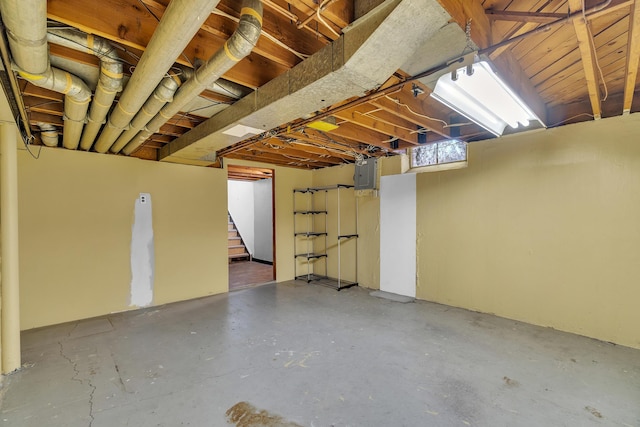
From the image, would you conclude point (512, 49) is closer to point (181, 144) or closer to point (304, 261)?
point (181, 144)

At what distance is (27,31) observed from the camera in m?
1.25

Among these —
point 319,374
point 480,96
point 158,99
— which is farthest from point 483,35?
point 319,374

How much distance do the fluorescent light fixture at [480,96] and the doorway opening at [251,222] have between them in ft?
17.4

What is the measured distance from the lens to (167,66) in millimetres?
1570

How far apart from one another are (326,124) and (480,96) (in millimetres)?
1453

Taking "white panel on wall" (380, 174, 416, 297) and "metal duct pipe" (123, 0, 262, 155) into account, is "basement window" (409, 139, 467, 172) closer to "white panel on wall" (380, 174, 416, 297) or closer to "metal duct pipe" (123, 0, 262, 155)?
"white panel on wall" (380, 174, 416, 297)

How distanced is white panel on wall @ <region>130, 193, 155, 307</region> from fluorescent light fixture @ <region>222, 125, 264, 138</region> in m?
2.16

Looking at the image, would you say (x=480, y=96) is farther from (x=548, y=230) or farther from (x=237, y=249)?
(x=237, y=249)

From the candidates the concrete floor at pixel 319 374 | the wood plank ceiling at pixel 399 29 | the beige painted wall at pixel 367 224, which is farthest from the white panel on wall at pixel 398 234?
the wood plank ceiling at pixel 399 29

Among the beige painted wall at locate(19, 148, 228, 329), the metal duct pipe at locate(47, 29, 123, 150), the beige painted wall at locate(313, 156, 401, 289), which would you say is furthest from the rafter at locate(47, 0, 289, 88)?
the beige painted wall at locate(313, 156, 401, 289)

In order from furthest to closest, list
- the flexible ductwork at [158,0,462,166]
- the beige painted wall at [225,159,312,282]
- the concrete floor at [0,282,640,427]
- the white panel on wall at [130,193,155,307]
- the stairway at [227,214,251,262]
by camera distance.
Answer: the stairway at [227,214,251,262]
the beige painted wall at [225,159,312,282]
the white panel on wall at [130,193,155,307]
the concrete floor at [0,282,640,427]
the flexible ductwork at [158,0,462,166]

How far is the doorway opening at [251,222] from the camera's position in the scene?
24.6 feet

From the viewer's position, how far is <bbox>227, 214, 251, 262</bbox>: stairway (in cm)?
787

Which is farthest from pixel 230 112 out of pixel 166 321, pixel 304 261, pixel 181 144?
pixel 304 261
